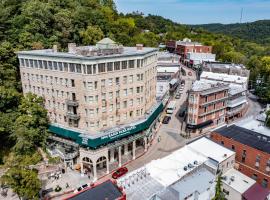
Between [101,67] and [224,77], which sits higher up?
[101,67]

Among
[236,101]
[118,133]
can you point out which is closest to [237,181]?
[118,133]

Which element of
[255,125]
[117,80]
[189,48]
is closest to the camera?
[117,80]

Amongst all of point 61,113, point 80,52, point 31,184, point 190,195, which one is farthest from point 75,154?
point 190,195

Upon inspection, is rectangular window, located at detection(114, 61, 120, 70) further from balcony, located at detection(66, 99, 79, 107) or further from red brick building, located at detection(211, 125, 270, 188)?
red brick building, located at detection(211, 125, 270, 188)

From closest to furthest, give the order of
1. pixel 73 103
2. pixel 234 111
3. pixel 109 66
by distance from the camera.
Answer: pixel 109 66, pixel 73 103, pixel 234 111

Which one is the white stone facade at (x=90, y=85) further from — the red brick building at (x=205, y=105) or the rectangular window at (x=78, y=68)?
the red brick building at (x=205, y=105)

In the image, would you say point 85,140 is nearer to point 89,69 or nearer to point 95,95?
point 95,95

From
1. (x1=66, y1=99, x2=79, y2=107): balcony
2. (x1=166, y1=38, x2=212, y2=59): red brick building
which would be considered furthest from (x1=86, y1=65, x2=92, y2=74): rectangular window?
(x1=166, y1=38, x2=212, y2=59): red brick building

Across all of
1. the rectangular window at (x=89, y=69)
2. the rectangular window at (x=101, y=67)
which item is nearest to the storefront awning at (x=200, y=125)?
the rectangular window at (x=101, y=67)
